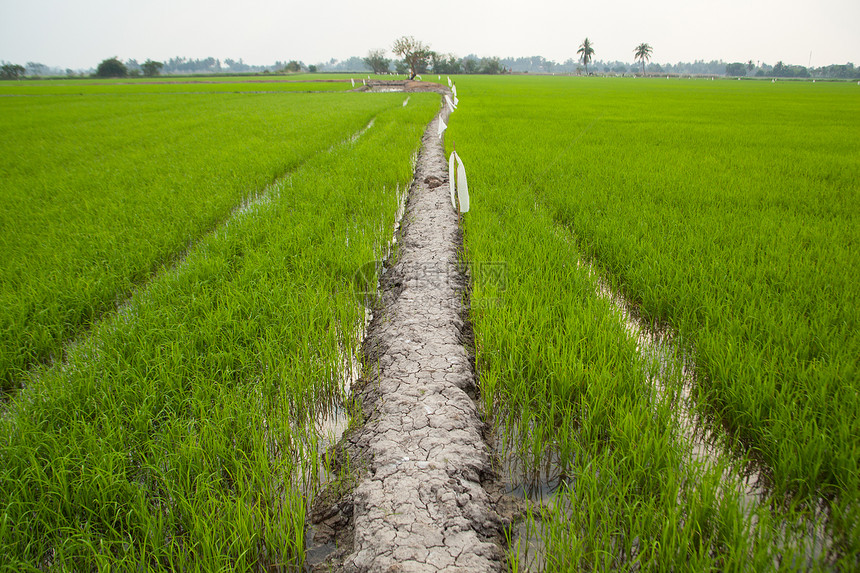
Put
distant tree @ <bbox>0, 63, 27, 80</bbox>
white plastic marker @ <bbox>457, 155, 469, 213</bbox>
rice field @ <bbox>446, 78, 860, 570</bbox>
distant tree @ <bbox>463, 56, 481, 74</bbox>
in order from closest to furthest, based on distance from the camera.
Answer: rice field @ <bbox>446, 78, 860, 570</bbox> → white plastic marker @ <bbox>457, 155, 469, 213</bbox> → distant tree @ <bbox>0, 63, 27, 80</bbox> → distant tree @ <bbox>463, 56, 481, 74</bbox>

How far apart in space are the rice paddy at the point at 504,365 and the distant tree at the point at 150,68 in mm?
54719

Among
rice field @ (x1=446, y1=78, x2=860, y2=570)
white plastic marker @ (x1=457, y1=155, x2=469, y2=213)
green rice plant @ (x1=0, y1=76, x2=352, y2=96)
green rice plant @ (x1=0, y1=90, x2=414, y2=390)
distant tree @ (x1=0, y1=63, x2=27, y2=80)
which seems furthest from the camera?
distant tree @ (x1=0, y1=63, x2=27, y2=80)

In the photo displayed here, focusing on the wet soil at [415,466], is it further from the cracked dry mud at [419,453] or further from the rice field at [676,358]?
the rice field at [676,358]

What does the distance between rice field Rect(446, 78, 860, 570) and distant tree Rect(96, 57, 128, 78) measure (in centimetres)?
5588

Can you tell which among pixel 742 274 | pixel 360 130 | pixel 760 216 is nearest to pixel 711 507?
pixel 742 274

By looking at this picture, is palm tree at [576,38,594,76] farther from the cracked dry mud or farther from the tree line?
the cracked dry mud

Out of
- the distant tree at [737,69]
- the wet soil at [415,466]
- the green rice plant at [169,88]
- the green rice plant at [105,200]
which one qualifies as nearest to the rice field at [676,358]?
the wet soil at [415,466]

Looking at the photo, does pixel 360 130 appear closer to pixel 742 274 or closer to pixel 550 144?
pixel 550 144

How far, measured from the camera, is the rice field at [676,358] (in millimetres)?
1178

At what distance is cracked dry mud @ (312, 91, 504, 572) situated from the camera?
1203 mm

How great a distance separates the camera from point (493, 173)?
4.94 meters

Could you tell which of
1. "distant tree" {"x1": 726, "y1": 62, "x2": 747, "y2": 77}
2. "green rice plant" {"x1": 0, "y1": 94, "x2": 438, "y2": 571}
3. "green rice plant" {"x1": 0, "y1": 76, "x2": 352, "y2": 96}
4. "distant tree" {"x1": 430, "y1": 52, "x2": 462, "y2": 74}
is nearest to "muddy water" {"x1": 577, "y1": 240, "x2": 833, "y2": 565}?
"green rice plant" {"x1": 0, "y1": 94, "x2": 438, "y2": 571}

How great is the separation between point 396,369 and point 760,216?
3.21 metres

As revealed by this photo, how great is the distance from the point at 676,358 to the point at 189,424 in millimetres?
1944
